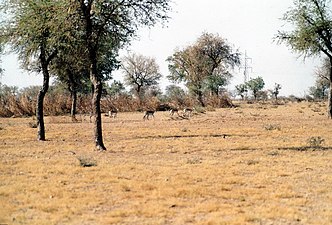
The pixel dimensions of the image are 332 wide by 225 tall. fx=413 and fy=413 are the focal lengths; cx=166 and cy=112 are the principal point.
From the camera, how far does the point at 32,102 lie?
151ft

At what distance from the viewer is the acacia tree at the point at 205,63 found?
67688mm

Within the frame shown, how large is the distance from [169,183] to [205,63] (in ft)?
205

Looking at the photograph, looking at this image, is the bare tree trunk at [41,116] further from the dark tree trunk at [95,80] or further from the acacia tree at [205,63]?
the acacia tree at [205,63]

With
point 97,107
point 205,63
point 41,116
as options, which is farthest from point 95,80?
point 205,63

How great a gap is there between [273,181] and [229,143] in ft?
26.1

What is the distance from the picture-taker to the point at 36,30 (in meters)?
18.3

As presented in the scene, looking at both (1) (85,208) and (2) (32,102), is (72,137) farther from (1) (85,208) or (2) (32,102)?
(2) (32,102)

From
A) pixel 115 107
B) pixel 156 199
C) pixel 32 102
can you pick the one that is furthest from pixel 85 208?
pixel 115 107

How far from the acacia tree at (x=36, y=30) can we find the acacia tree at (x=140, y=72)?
64605 millimetres

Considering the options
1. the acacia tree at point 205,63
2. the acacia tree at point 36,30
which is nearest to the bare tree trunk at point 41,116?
the acacia tree at point 36,30

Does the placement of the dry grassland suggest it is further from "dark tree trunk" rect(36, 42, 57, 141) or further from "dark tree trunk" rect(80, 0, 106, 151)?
"dark tree trunk" rect(36, 42, 57, 141)

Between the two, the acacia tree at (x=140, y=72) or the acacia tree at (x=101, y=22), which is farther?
the acacia tree at (x=140, y=72)

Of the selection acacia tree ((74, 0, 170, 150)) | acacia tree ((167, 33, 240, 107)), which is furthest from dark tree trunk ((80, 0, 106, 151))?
acacia tree ((167, 33, 240, 107))

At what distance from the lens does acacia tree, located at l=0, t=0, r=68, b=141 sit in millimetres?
16781
